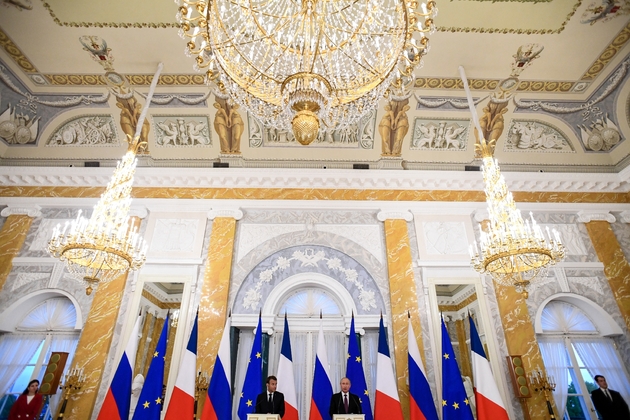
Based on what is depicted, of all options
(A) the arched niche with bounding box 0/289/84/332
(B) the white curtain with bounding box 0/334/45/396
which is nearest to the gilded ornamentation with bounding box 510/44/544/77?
(A) the arched niche with bounding box 0/289/84/332

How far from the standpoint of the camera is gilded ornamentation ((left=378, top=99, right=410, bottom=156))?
810 cm

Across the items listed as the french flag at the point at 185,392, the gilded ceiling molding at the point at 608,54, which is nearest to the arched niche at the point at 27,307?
the french flag at the point at 185,392

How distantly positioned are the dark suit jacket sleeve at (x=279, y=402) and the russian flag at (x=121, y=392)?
7.24 ft

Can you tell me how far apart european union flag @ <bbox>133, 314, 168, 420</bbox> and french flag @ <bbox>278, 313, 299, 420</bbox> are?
1832mm

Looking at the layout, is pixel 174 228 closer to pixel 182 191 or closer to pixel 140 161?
pixel 182 191

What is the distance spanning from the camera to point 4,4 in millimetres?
6203

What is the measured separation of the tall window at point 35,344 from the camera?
6766 mm

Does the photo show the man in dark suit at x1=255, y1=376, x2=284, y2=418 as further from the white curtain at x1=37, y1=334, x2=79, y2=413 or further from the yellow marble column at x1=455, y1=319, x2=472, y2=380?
the white curtain at x1=37, y1=334, x2=79, y2=413

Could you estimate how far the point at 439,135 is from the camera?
28.0 ft

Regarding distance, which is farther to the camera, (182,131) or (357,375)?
→ (182,131)

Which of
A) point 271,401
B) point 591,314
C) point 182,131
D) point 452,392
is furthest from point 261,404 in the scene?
point 591,314

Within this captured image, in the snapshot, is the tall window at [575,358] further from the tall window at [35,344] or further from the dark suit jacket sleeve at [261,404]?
the tall window at [35,344]

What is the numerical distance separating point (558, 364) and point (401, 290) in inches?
122

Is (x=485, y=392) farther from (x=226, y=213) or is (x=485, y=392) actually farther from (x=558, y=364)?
(x=226, y=213)
